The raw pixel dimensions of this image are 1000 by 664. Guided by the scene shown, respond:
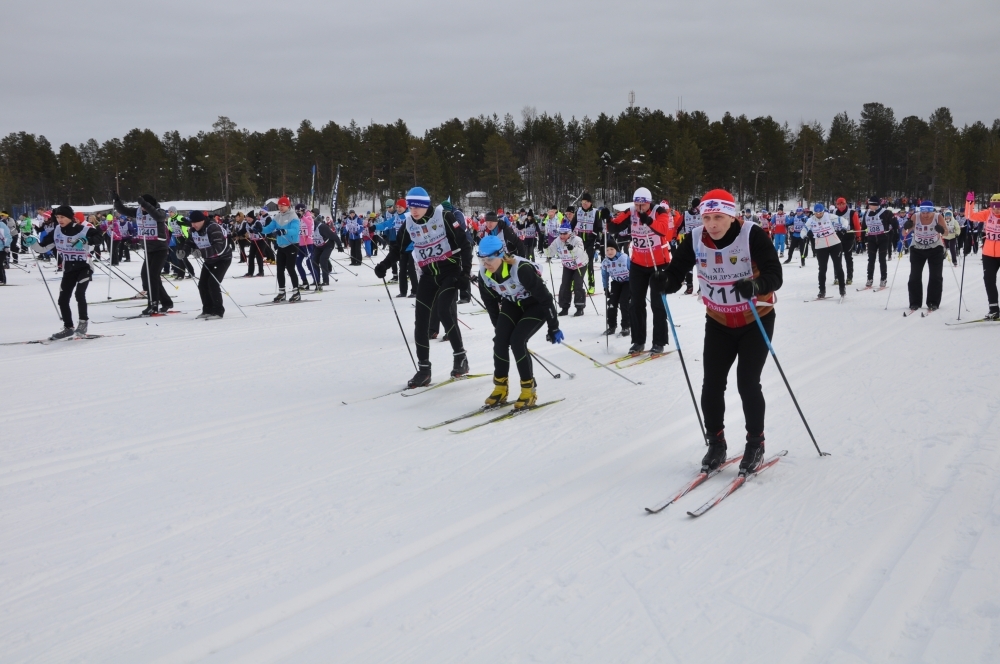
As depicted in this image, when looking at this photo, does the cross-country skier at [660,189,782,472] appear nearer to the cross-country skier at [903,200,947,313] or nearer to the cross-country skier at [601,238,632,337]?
the cross-country skier at [601,238,632,337]

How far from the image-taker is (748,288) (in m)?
3.94

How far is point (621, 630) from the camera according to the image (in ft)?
9.32

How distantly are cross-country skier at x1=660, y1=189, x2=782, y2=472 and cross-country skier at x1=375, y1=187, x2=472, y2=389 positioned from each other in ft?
10.3

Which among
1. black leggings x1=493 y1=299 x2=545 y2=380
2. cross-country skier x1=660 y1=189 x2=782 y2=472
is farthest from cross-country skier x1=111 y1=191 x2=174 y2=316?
cross-country skier x1=660 y1=189 x2=782 y2=472

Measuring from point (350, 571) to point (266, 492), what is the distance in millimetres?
1292

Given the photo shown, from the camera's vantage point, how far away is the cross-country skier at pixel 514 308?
602 cm

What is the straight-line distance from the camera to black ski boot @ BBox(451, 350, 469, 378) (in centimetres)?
760

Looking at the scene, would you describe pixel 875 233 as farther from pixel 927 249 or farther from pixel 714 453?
pixel 714 453

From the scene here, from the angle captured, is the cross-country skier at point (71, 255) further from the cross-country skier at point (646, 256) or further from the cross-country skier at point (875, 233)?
the cross-country skier at point (875, 233)

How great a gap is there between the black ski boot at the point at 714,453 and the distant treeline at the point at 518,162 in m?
53.6

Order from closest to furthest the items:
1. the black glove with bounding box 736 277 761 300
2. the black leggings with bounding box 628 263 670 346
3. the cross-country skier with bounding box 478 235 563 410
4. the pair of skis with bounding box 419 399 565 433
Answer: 1. the black glove with bounding box 736 277 761 300
2. the pair of skis with bounding box 419 399 565 433
3. the cross-country skier with bounding box 478 235 563 410
4. the black leggings with bounding box 628 263 670 346

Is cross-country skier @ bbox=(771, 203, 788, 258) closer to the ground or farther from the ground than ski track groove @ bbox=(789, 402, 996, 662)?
farther from the ground

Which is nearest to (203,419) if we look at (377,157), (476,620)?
(476,620)

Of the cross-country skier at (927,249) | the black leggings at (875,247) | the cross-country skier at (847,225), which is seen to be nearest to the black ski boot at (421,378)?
the cross-country skier at (927,249)
